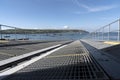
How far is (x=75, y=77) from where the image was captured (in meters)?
3.19

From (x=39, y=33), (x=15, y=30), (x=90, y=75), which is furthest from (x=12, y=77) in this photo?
(x=39, y=33)

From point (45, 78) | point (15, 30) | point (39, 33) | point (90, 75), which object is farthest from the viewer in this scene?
point (39, 33)

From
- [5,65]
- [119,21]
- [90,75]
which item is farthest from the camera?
[119,21]

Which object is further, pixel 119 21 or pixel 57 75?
pixel 119 21

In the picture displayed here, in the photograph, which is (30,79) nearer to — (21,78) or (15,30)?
(21,78)

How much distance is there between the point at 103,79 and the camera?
2.92 metres

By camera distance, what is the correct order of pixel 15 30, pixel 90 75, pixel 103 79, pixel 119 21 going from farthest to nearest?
pixel 15 30
pixel 119 21
pixel 90 75
pixel 103 79

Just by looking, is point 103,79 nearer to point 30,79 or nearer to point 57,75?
point 57,75

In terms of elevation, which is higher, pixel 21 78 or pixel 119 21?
pixel 119 21

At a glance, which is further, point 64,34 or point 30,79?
point 64,34

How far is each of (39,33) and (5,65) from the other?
28614 mm

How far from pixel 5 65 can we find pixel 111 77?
2344 mm

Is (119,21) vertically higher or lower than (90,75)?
higher

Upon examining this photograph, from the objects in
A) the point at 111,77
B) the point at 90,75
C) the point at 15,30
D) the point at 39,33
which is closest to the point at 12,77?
the point at 90,75
